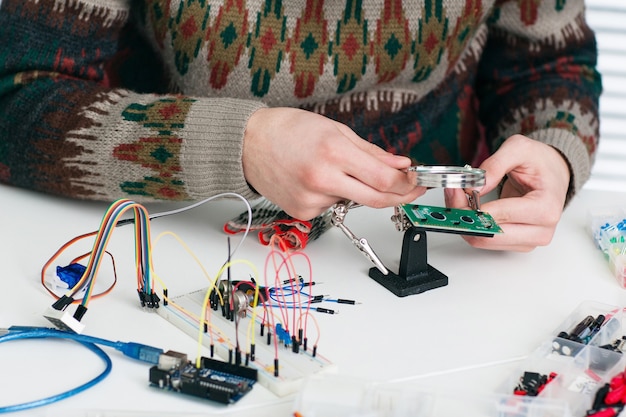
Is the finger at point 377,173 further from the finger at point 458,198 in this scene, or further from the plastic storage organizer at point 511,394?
the plastic storage organizer at point 511,394

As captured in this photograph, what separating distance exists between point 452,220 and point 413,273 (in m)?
0.08

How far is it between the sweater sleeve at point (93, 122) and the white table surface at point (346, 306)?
6 cm

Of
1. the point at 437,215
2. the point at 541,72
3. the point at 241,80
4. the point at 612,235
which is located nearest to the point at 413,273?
the point at 437,215

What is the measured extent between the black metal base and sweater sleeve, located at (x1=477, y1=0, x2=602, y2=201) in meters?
0.38

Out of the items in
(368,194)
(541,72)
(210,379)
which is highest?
(541,72)

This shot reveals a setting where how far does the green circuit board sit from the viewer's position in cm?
92

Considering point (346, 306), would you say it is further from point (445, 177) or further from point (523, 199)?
point (523, 199)

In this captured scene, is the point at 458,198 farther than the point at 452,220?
Yes

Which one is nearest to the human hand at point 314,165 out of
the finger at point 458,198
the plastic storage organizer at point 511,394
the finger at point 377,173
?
the finger at point 377,173

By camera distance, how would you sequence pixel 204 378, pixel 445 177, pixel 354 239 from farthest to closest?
pixel 354 239
pixel 445 177
pixel 204 378

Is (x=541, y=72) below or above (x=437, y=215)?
above

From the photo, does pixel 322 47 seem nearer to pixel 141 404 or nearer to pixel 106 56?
pixel 106 56

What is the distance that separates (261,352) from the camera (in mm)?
772

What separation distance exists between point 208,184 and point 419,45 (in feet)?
1.42
